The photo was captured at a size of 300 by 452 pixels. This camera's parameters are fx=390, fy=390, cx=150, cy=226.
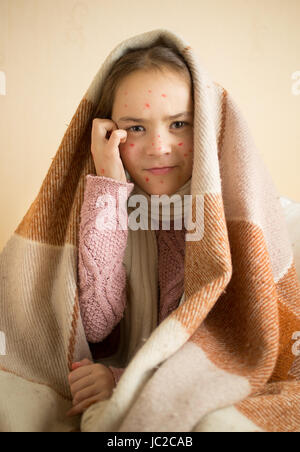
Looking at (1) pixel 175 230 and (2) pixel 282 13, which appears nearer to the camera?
(1) pixel 175 230

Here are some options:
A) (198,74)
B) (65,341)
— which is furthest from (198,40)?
(65,341)

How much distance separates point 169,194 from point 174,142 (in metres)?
0.11

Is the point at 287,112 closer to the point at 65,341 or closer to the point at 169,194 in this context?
the point at 169,194

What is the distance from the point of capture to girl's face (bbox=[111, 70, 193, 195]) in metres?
0.74

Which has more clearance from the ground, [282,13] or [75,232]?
[282,13]

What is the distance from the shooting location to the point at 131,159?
79 centimetres

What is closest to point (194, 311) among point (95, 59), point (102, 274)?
point (102, 274)

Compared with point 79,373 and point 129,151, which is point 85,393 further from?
point 129,151

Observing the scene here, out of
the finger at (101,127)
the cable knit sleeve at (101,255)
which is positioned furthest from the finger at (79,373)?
the finger at (101,127)

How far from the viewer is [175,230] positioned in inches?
32.9

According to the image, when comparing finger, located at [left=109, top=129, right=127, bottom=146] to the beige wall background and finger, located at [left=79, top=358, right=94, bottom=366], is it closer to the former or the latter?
finger, located at [left=79, top=358, right=94, bottom=366]

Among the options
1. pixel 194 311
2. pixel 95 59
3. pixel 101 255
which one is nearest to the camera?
pixel 194 311

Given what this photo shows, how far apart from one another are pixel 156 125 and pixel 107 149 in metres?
0.11

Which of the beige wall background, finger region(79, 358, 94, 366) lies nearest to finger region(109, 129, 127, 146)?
finger region(79, 358, 94, 366)
